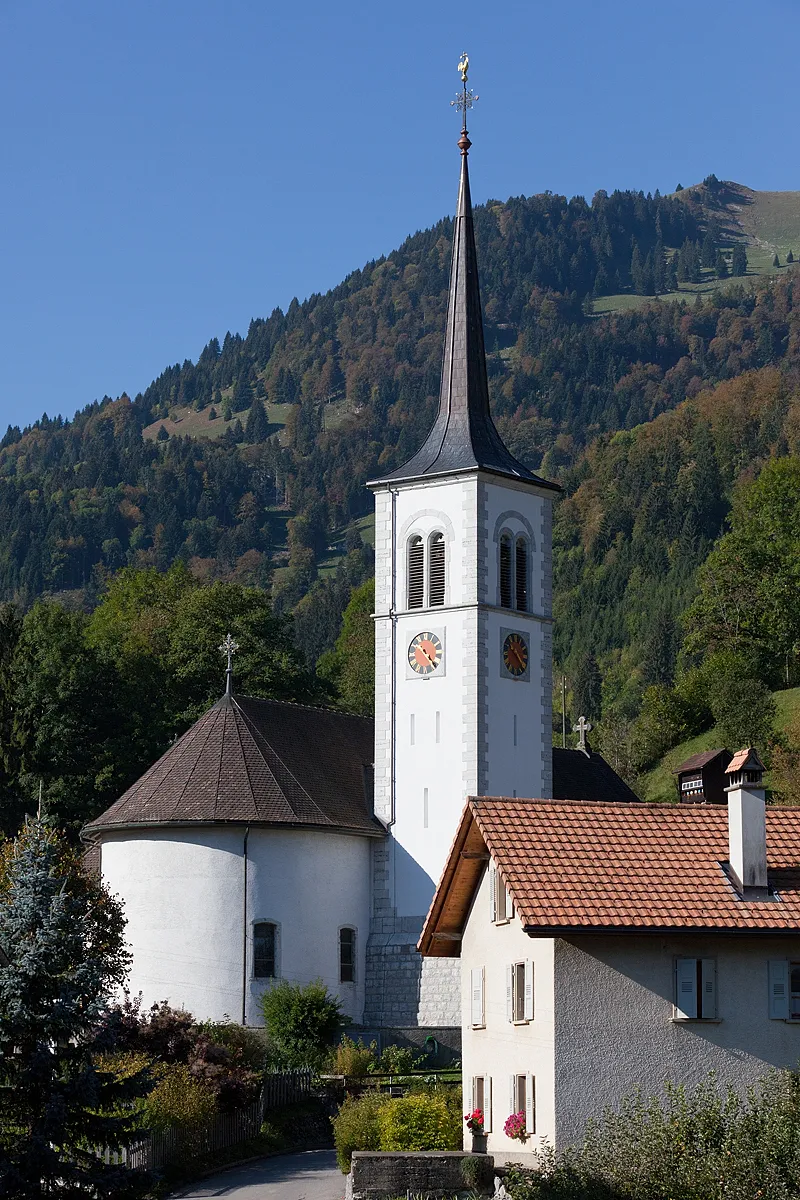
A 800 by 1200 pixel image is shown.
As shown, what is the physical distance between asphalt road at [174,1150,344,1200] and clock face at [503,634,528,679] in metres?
17.1

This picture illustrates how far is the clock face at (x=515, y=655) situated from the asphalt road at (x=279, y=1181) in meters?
17.1

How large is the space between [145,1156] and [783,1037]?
12007mm

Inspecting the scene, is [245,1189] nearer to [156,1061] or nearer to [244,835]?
[156,1061]

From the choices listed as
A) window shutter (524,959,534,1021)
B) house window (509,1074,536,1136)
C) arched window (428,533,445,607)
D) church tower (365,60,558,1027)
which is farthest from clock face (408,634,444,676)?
house window (509,1074,536,1136)

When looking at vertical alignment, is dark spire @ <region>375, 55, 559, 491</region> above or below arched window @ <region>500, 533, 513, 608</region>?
above

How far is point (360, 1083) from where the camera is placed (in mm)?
46188

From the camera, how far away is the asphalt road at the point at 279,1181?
120 feet

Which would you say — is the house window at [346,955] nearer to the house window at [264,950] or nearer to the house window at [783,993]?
the house window at [264,950]

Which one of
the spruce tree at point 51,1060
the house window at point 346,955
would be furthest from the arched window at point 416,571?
the spruce tree at point 51,1060

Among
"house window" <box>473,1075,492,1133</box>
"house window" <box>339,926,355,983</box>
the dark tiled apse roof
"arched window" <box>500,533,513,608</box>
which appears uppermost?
"arched window" <box>500,533,513,608</box>

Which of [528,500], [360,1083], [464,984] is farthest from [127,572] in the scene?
[464,984]

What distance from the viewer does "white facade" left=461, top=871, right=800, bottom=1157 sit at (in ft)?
107

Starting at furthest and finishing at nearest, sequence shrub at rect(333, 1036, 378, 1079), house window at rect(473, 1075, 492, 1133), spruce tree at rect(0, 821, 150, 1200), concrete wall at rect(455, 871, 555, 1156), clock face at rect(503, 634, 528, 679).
Answer: 1. clock face at rect(503, 634, 528, 679)
2. shrub at rect(333, 1036, 378, 1079)
3. house window at rect(473, 1075, 492, 1133)
4. concrete wall at rect(455, 871, 555, 1156)
5. spruce tree at rect(0, 821, 150, 1200)

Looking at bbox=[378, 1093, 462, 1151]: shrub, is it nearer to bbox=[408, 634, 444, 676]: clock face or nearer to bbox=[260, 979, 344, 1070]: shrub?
bbox=[260, 979, 344, 1070]: shrub
